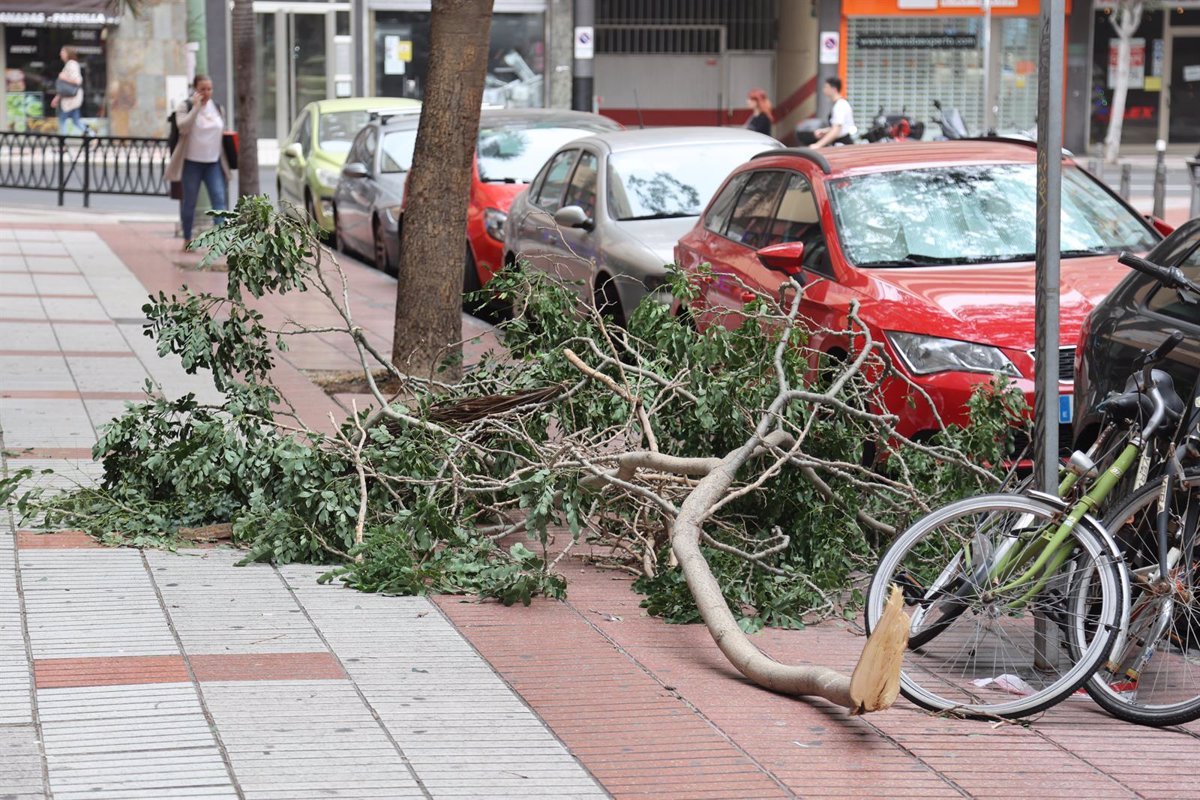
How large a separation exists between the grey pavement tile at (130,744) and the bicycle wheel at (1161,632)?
2.49 meters

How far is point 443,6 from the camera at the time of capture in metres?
9.41

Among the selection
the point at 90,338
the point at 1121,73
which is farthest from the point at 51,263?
the point at 1121,73

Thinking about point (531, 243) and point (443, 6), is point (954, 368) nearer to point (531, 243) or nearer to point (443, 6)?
point (443, 6)

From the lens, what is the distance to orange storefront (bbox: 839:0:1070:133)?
36.6 m

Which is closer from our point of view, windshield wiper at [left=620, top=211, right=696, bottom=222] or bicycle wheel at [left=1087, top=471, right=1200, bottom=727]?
bicycle wheel at [left=1087, top=471, right=1200, bottom=727]

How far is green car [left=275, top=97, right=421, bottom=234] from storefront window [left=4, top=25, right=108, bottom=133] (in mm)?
15256

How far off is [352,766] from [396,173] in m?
13.0

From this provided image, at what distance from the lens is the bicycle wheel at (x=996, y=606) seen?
193 inches

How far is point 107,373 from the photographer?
10.5 metres

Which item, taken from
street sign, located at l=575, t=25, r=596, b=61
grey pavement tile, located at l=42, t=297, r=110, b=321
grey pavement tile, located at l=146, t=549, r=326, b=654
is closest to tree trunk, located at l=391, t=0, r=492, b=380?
grey pavement tile, located at l=146, t=549, r=326, b=654

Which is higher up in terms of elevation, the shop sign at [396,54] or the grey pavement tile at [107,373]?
the shop sign at [396,54]

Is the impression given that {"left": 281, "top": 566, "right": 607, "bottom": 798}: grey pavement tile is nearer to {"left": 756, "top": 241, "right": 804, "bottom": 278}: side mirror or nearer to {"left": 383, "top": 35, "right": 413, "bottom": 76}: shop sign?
A: {"left": 756, "top": 241, "right": 804, "bottom": 278}: side mirror

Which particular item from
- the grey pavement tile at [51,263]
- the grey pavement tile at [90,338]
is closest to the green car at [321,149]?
the grey pavement tile at [51,263]

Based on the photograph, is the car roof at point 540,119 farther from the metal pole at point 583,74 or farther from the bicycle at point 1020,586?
the metal pole at point 583,74
